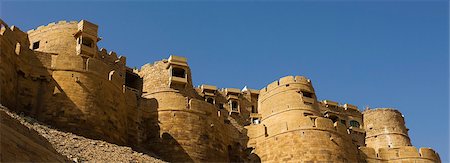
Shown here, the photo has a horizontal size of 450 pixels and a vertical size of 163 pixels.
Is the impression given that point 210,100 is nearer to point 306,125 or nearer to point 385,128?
point 306,125

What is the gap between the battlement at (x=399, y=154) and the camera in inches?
1556

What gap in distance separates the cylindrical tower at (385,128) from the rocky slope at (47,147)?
33.3 m

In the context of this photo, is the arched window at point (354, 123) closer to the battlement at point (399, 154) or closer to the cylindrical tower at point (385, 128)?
the cylindrical tower at point (385, 128)

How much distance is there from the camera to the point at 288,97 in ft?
133

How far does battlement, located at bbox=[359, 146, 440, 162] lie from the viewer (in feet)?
130

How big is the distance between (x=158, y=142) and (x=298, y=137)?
851 centimetres

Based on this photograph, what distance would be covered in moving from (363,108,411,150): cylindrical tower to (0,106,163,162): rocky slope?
33294 millimetres

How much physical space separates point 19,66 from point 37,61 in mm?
1189

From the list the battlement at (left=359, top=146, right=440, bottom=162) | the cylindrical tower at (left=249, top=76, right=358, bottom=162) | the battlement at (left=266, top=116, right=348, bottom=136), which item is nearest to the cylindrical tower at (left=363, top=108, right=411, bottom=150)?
the battlement at (left=359, top=146, right=440, bottom=162)

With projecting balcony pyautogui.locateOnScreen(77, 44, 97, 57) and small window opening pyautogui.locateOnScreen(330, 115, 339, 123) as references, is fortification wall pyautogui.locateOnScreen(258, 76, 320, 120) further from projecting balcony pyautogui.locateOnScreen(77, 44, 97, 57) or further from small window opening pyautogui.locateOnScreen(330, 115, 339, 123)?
projecting balcony pyautogui.locateOnScreen(77, 44, 97, 57)

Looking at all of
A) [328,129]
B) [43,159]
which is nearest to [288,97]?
[328,129]

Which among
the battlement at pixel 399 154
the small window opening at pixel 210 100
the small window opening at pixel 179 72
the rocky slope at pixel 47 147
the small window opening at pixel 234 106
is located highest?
the small window opening at pixel 179 72

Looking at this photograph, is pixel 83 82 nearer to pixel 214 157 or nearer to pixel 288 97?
pixel 214 157

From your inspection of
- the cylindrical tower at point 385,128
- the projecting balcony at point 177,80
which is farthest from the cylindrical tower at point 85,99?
the cylindrical tower at point 385,128
